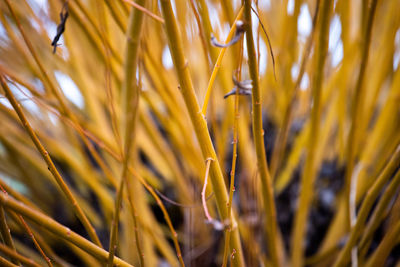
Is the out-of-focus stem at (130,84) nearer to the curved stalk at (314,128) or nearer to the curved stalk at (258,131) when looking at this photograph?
the curved stalk at (258,131)

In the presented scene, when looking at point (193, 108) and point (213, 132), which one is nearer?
point (193, 108)

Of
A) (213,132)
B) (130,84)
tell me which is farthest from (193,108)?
(213,132)

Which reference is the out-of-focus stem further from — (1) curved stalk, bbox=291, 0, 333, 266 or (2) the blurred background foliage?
(1) curved stalk, bbox=291, 0, 333, 266

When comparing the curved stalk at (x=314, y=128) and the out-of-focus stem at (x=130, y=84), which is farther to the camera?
the curved stalk at (x=314, y=128)

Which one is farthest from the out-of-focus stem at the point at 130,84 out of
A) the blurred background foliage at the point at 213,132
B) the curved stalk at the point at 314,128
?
the curved stalk at the point at 314,128

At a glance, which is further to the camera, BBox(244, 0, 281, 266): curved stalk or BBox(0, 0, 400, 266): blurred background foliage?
BBox(0, 0, 400, 266): blurred background foliage

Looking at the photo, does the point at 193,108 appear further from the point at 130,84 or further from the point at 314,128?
the point at 314,128

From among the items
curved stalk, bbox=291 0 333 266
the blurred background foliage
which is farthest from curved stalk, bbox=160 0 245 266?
curved stalk, bbox=291 0 333 266

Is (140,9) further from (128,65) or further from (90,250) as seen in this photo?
(90,250)
